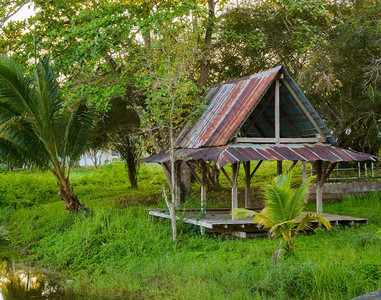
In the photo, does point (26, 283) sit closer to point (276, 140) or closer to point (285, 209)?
point (285, 209)

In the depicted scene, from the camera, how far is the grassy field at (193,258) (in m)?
7.55

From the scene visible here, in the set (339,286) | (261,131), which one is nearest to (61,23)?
(261,131)

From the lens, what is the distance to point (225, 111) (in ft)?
42.1

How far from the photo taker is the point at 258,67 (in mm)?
19234

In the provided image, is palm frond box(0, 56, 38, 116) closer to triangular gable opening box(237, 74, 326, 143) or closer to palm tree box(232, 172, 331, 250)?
triangular gable opening box(237, 74, 326, 143)

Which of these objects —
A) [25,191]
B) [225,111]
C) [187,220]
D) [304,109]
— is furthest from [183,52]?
[25,191]

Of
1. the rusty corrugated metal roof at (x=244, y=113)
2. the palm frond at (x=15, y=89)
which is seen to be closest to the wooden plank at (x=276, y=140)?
the rusty corrugated metal roof at (x=244, y=113)

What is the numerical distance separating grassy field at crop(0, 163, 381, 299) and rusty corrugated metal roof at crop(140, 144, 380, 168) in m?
1.71

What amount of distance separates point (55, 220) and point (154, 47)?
22.1ft

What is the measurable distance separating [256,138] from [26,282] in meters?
6.58

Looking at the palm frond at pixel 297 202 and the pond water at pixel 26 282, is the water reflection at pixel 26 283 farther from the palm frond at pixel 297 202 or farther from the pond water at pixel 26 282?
the palm frond at pixel 297 202

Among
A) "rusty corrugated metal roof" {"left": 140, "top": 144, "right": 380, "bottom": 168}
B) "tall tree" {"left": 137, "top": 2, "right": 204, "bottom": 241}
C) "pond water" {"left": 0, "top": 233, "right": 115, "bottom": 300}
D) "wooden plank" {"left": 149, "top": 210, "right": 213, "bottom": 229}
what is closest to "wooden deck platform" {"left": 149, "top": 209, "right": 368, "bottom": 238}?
"wooden plank" {"left": 149, "top": 210, "right": 213, "bottom": 229}

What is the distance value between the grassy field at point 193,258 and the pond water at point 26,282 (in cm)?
32

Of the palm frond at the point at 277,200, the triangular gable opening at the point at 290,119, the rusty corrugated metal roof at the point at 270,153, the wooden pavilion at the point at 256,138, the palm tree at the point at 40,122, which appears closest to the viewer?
the palm frond at the point at 277,200
